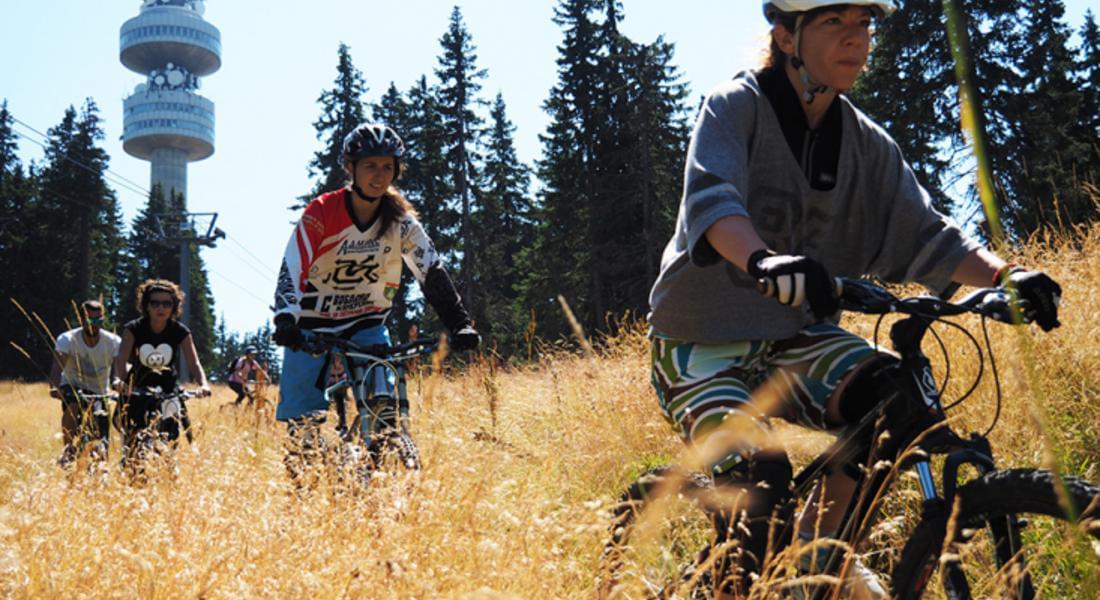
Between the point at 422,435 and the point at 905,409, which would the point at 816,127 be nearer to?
the point at 905,409

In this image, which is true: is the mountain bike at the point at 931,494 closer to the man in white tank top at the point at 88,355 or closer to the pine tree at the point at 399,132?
the man in white tank top at the point at 88,355

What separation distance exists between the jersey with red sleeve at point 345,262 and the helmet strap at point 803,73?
280cm

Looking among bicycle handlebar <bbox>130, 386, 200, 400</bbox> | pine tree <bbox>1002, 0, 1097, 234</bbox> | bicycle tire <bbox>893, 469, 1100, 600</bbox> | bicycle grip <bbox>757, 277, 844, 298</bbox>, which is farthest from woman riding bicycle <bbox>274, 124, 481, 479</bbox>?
pine tree <bbox>1002, 0, 1097, 234</bbox>

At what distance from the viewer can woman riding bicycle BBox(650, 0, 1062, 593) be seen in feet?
8.22

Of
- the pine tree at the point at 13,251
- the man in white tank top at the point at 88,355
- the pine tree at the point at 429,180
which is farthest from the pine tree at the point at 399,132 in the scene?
the man in white tank top at the point at 88,355

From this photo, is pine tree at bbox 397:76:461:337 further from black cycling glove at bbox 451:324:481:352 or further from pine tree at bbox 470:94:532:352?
black cycling glove at bbox 451:324:481:352

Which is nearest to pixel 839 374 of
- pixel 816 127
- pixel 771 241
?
pixel 771 241

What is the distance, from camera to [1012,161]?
904 inches

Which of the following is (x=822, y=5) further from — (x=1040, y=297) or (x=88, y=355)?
(x=88, y=355)

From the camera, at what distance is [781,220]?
2.86 metres

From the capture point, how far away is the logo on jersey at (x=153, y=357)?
7695 millimetres

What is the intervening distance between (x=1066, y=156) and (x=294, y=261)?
844 inches

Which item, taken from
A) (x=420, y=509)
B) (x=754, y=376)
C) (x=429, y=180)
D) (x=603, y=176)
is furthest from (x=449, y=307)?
(x=429, y=180)

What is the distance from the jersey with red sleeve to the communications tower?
140 meters
